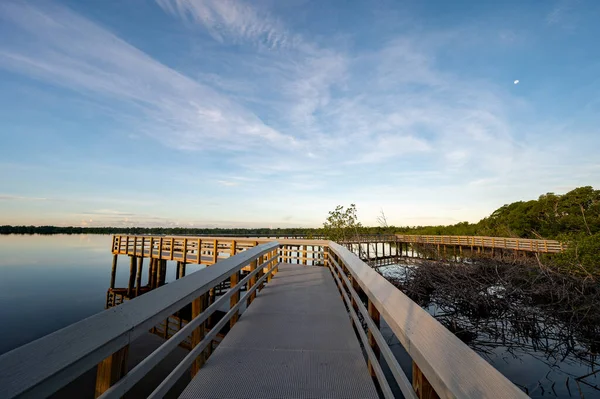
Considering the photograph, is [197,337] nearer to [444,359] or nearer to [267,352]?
[267,352]

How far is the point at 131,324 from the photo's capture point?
1261 mm

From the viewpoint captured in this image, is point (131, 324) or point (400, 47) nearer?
point (131, 324)

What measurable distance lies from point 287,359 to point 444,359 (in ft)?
6.46

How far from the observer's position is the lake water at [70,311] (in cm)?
481

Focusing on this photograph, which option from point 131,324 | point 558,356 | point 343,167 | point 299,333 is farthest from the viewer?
point 343,167

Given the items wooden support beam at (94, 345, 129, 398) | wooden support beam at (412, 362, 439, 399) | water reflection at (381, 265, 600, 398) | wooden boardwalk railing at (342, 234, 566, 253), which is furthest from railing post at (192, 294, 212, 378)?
wooden boardwalk railing at (342, 234, 566, 253)

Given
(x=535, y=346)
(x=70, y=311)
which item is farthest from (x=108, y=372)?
(x=70, y=311)

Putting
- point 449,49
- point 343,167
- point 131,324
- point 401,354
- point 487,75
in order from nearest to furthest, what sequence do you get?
point 131,324 < point 401,354 < point 449,49 < point 487,75 < point 343,167

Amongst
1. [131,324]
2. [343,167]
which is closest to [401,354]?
[131,324]

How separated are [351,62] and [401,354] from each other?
1045 centimetres

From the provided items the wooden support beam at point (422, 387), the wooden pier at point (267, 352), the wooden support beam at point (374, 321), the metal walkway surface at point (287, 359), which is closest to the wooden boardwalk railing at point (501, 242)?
the metal walkway surface at point (287, 359)

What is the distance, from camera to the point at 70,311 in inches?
516

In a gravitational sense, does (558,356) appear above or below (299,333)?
below

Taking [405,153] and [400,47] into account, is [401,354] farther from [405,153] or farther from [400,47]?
[405,153]
